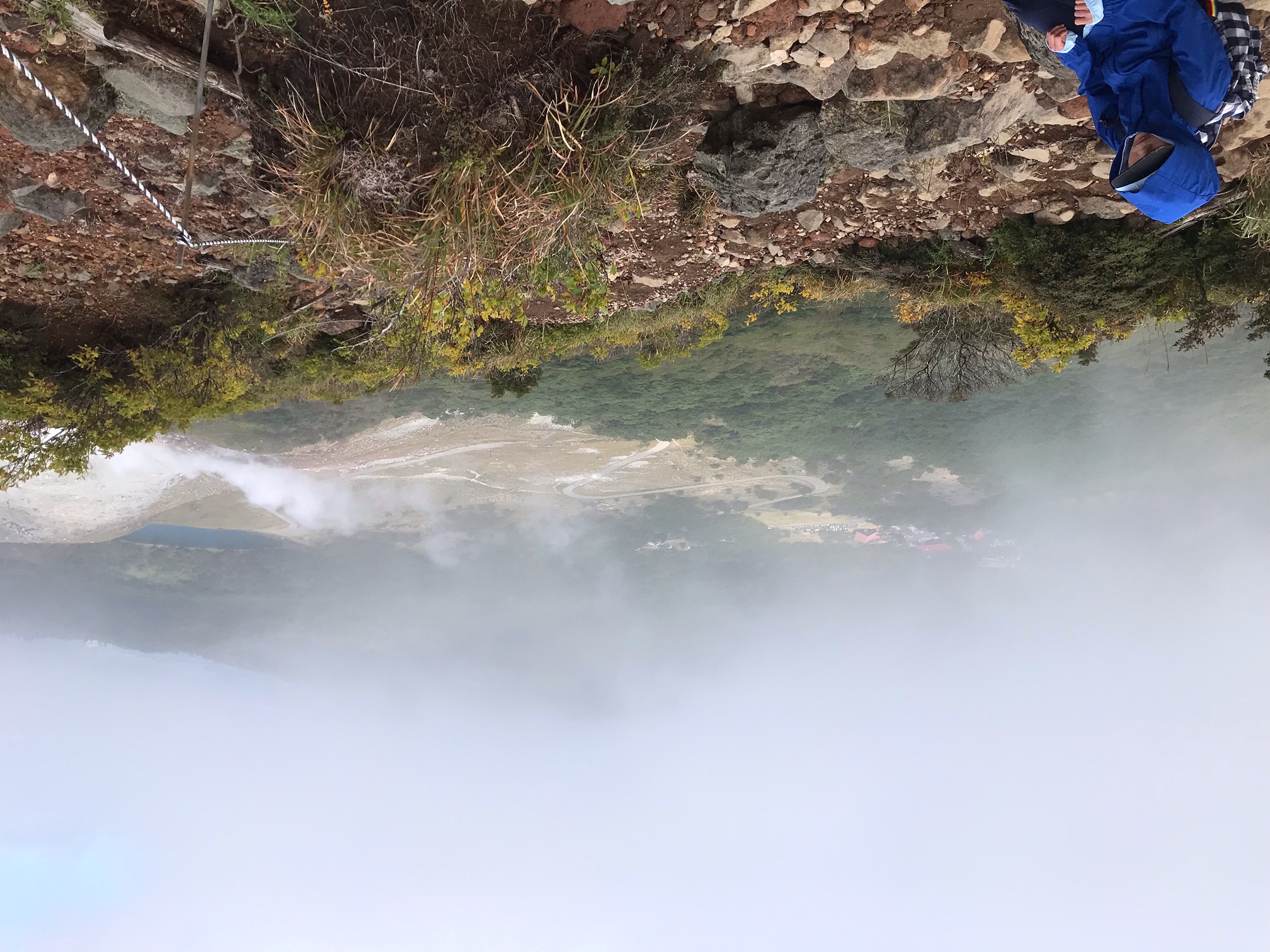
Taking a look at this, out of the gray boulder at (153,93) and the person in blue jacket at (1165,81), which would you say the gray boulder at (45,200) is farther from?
the person in blue jacket at (1165,81)

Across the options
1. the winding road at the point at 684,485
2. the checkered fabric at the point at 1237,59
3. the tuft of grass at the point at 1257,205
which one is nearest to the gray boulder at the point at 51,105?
the checkered fabric at the point at 1237,59

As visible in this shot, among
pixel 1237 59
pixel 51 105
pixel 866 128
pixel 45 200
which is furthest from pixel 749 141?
pixel 45 200

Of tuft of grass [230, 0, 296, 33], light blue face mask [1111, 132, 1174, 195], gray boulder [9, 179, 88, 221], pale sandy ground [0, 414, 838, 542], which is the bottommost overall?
pale sandy ground [0, 414, 838, 542]

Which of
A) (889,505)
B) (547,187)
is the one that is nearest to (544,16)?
(547,187)

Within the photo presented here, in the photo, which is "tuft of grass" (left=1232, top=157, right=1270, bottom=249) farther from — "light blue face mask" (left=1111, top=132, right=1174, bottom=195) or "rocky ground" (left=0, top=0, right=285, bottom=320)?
"rocky ground" (left=0, top=0, right=285, bottom=320)

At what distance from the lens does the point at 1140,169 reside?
260 cm

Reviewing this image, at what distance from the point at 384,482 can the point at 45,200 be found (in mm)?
5588

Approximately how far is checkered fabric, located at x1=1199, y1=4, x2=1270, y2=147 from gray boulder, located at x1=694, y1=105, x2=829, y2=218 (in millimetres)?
1971

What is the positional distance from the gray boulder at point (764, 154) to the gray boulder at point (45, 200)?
4107 mm

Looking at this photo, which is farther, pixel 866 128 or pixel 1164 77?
pixel 866 128

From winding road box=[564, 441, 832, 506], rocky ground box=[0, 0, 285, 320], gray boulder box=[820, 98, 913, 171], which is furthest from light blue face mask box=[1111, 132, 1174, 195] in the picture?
winding road box=[564, 441, 832, 506]

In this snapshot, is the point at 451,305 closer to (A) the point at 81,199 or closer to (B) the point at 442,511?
(A) the point at 81,199

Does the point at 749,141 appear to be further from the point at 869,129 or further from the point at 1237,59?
the point at 1237,59

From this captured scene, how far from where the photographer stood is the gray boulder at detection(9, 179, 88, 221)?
4.22 m
